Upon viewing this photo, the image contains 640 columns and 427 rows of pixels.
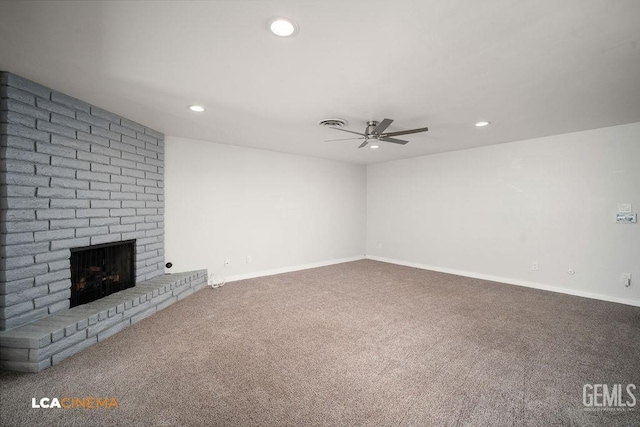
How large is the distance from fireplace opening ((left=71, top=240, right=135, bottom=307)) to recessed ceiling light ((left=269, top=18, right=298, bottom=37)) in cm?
295

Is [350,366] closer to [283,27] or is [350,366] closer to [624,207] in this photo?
[283,27]

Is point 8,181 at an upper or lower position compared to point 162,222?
upper

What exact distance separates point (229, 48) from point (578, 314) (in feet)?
15.4

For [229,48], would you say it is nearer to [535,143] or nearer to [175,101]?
[175,101]

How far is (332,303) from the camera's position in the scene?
357cm

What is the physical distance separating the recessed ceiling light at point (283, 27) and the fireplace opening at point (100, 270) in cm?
295

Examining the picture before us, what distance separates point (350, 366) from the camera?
2131 millimetres

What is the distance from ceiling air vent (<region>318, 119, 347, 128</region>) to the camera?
3.33m

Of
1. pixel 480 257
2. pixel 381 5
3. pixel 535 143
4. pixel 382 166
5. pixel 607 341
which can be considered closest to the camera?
pixel 381 5

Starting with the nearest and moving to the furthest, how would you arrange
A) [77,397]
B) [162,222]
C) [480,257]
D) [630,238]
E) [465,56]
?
1. [77,397]
2. [465,56]
3. [630,238]
4. [162,222]
5. [480,257]

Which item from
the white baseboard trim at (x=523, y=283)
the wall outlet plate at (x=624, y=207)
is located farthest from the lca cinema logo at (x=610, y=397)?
the wall outlet plate at (x=624, y=207)

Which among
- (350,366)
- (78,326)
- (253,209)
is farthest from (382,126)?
(78,326)

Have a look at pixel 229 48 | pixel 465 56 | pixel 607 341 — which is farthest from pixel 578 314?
pixel 229 48

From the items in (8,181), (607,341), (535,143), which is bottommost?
(607,341)
